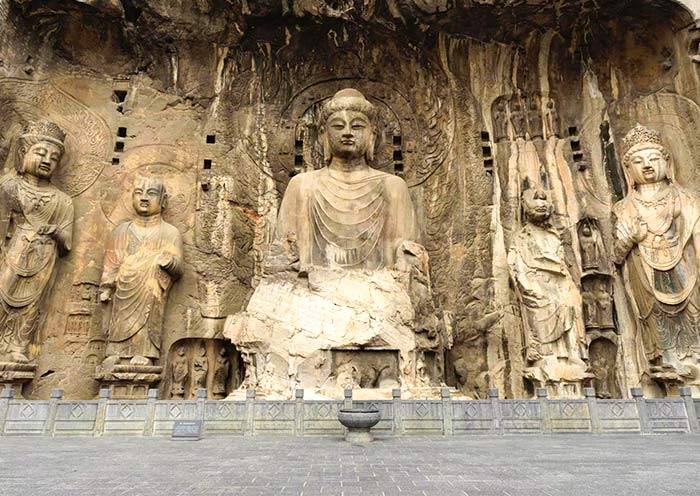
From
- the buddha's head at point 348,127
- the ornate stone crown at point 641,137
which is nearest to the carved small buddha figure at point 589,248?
the ornate stone crown at point 641,137

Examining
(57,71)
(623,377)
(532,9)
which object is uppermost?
(532,9)

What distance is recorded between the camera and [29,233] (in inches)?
304

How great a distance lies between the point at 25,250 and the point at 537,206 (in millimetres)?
7930

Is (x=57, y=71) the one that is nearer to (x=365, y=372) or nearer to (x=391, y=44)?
(x=391, y=44)

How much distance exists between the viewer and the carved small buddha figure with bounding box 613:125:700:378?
23.3 ft

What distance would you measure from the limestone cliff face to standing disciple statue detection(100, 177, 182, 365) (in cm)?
46

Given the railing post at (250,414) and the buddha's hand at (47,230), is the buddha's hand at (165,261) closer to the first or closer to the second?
the buddha's hand at (47,230)

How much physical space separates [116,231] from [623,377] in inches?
330

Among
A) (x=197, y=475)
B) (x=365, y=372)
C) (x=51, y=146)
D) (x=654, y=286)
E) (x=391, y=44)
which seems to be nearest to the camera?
(x=197, y=475)

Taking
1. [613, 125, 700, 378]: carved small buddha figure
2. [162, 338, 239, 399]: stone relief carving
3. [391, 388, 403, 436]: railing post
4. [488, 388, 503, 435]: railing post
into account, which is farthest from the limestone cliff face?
[391, 388, 403, 436]: railing post

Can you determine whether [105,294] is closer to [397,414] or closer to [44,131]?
[44,131]

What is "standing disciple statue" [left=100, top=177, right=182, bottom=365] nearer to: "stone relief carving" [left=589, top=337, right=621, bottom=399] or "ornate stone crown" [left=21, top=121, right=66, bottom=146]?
"ornate stone crown" [left=21, top=121, right=66, bottom=146]

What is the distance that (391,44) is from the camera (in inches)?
395

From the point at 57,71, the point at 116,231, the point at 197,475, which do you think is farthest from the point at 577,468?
the point at 57,71
